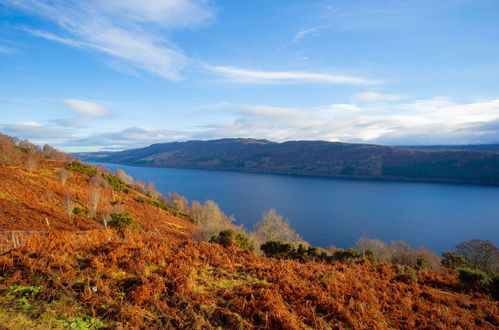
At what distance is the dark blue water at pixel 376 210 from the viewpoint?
176 ft

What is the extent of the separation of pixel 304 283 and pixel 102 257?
5.42 metres

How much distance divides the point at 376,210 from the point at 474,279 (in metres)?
70.6

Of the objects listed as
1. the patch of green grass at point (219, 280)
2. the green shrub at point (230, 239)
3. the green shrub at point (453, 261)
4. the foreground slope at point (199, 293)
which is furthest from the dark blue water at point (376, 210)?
the patch of green grass at point (219, 280)

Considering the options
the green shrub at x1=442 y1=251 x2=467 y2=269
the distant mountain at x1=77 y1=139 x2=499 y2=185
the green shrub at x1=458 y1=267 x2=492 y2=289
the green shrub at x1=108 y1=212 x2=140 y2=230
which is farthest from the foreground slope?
the distant mountain at x1=77 y1=139 x2=499 y2=185

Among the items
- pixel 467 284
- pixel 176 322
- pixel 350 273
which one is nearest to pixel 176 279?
pixel 176 322

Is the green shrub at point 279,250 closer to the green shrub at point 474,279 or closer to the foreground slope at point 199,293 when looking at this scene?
the foreground slope at point 199,293

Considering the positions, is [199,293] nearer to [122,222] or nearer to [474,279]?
[122,222]

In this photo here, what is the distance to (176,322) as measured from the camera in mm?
4469

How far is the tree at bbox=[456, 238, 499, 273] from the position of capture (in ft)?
93.1

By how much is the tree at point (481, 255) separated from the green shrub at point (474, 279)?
1023 inches

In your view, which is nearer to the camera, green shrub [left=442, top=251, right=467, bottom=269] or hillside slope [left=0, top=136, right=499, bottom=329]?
hillside slope [left=0, top=136, right=499, bottom=329]

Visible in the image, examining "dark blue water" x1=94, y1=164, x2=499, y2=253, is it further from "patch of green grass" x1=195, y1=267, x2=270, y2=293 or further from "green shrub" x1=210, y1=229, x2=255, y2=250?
"patch of green grass" x1=195, y1=267, x2=270, y2=293

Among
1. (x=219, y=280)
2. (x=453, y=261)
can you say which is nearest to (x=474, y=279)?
(x=219, y=280)

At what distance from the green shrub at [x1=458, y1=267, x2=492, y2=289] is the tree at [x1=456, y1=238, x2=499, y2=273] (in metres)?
26.0
